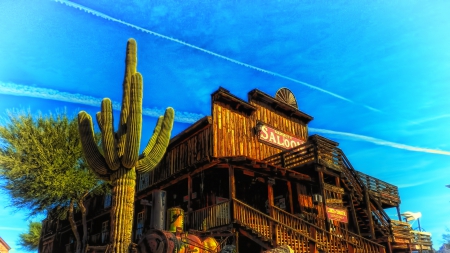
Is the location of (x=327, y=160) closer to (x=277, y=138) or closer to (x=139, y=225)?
(x=277, y=138)

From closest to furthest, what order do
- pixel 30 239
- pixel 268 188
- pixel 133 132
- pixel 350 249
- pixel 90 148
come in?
pixel 133 132 → pixel 90 148 → pixel 350 249 → pixel 268 188 → pixel 30 239

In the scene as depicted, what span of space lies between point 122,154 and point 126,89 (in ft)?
7.79

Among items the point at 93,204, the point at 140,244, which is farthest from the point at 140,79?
the point at 93,204

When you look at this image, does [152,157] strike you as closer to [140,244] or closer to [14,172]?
[140,244]

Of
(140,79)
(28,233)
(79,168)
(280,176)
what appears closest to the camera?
(140,79)

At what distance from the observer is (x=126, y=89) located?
12.3 metres

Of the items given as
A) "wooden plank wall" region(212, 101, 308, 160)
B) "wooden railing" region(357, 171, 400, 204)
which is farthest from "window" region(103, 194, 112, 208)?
"wooden railing" region(357, 171, 400, 204)

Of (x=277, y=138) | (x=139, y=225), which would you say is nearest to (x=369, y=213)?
(x=277, y=138)

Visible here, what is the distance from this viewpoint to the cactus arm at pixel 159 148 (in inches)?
467

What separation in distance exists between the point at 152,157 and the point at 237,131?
26.9ft

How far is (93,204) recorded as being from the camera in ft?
102

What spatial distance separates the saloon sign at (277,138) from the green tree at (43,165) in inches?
512

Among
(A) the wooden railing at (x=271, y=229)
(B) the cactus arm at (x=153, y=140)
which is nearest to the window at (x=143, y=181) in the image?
(A) the wooden railing at (x=271, y=229)

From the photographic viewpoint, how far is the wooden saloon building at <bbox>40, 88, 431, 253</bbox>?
14.5 m
